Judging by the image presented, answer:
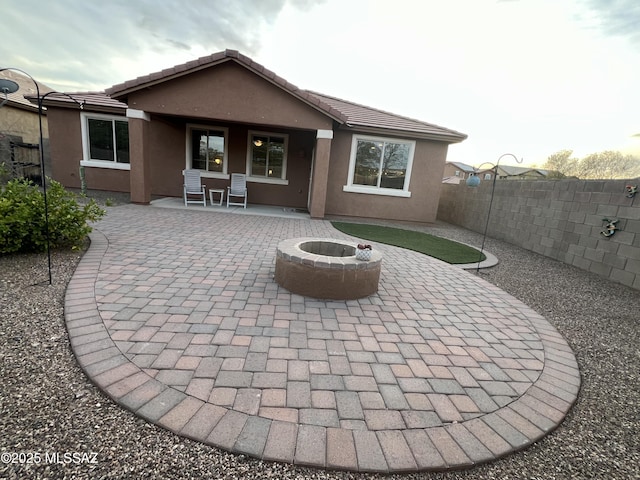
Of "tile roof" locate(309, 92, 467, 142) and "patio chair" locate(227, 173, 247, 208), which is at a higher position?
"tile roof" locate(309, 92, 467, 142)

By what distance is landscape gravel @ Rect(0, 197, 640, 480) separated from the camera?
1.26 meters

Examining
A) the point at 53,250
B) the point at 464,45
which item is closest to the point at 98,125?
the point at 53,250

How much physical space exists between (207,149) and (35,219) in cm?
729

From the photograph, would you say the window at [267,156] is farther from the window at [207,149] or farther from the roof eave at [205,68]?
the roof eave at [205,68]

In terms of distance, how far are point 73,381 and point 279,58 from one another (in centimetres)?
1548

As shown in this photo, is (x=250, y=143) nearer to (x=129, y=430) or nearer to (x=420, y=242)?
(x=420, y=242)

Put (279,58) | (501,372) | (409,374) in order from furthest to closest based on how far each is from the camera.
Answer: (279,58)
(501,372)
(409,374)

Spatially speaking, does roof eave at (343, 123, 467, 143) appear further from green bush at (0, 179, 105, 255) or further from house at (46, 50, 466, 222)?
green bush at (0, 179, 105, 255)

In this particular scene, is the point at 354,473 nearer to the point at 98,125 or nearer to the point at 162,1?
the point at 162,1

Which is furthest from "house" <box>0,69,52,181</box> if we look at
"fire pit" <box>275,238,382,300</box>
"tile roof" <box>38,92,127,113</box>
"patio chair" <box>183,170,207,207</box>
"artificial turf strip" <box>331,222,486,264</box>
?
"fire pit" <box>275,238,382,300</box>

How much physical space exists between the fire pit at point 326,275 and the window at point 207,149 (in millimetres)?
8083

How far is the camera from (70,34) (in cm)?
883

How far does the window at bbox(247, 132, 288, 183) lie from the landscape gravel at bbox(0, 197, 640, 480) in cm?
819

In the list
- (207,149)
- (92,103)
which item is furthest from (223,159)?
(92,103)
